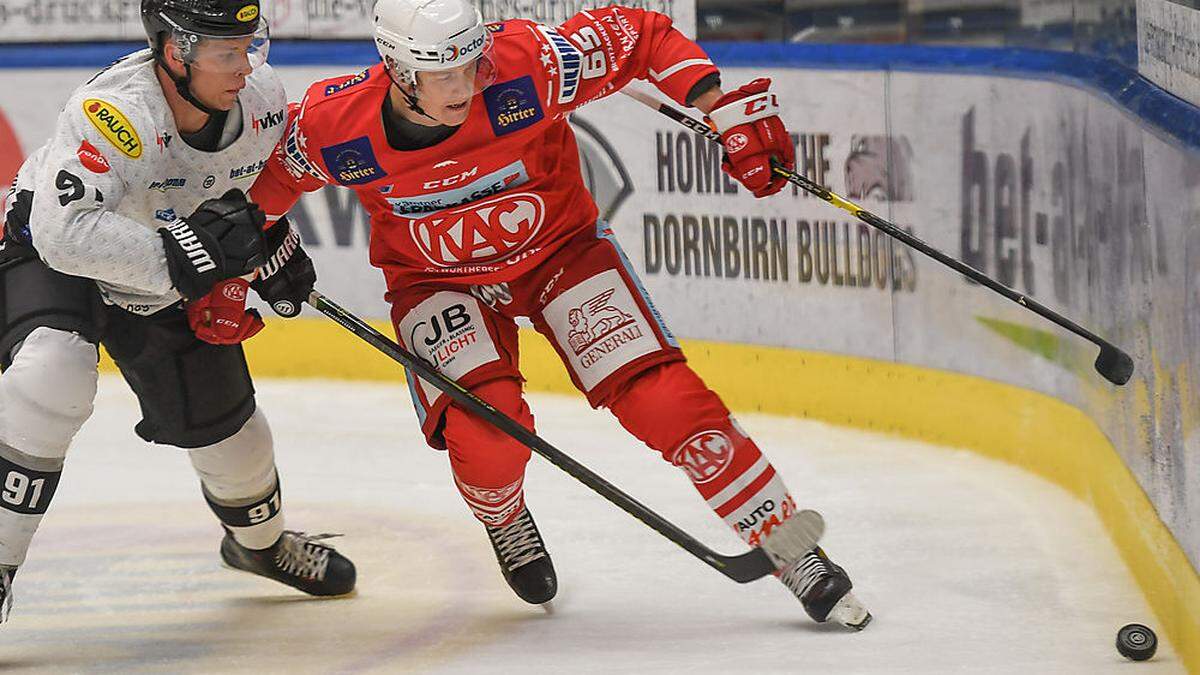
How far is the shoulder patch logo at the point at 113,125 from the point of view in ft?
10.4

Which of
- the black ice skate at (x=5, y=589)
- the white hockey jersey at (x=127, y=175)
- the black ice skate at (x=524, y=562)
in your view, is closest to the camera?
the white hockey jersey at (x=127, y=175)

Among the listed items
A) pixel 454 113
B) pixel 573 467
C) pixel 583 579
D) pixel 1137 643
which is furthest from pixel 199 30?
pixel 1137 643

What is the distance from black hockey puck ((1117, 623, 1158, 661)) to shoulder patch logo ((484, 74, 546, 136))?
142cm

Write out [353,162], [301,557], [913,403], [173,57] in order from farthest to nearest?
1. [913,403]
2. [301,557]
3. [353,162]
4. [173,57]

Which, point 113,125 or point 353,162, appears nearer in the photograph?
point 113,125

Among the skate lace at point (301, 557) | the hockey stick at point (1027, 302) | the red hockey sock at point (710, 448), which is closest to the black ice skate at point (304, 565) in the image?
the skate lace at point (301, 557)

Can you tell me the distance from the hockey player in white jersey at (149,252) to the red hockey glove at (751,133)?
2.84 feet

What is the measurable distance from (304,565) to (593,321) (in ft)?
3.02

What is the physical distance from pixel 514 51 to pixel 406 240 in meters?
0.43

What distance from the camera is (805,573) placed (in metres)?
3.40

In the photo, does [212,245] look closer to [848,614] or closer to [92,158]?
[92,158]

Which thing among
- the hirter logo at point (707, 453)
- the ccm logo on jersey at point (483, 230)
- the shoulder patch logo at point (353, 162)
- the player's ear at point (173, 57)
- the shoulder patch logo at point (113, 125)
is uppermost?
the player's ear at point (173, 57)

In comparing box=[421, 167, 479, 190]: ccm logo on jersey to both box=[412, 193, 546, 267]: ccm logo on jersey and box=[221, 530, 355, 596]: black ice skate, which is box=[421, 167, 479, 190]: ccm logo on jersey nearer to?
box=[412, 193, 546, 267]: ccm logo on jersey

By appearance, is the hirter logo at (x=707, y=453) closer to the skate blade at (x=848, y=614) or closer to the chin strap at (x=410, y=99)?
the skate blade at (x=848, y=614)
